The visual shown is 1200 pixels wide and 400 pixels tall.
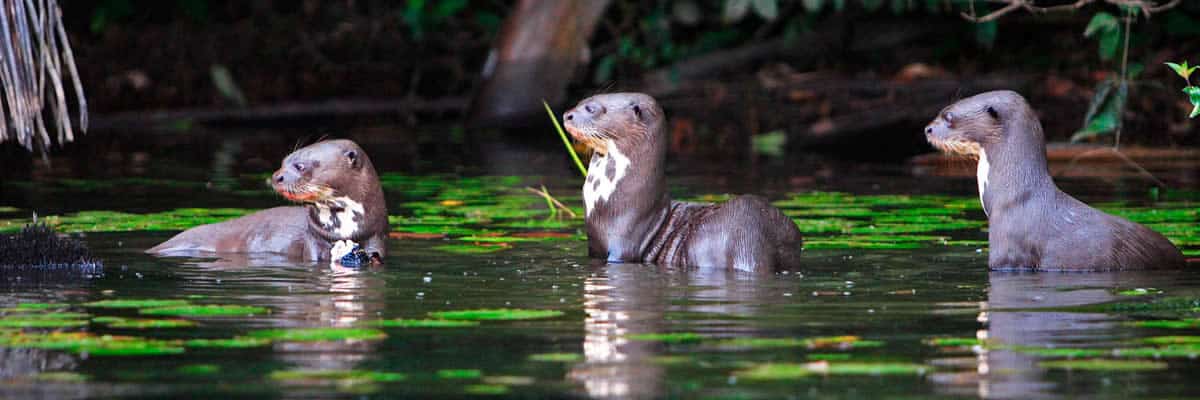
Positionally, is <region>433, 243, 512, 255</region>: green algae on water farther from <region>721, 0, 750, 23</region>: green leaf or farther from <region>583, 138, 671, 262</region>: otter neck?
<region>721, 0, 750, 23</region>: green leaf

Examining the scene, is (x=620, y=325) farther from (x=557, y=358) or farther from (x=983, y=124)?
(x=983, y=124)

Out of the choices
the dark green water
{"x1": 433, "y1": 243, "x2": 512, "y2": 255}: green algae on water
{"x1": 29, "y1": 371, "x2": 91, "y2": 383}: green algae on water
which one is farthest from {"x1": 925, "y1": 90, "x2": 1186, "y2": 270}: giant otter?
{"x1": 29, "y1": 371, "x2": 91, "y2": 383}: green algae on water

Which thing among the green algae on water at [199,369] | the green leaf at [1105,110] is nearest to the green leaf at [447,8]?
the green leaf at [1105,110]

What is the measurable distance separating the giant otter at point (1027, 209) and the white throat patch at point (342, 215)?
2.56 m

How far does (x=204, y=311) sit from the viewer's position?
707 centimetres

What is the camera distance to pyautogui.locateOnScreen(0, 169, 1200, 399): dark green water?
18.0 ft

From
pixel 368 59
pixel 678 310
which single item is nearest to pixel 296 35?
pixel 368 59

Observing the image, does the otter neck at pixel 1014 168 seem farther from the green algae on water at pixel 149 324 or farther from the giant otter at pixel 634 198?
the green algae on water at pixel 149 324

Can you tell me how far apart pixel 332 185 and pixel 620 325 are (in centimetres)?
280

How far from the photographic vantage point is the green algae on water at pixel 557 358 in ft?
19.5

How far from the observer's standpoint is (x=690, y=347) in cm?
622

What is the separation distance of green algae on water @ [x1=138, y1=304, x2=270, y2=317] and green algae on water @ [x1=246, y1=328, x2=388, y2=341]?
494 millimetres

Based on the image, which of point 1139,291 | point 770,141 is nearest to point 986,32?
point 770,141

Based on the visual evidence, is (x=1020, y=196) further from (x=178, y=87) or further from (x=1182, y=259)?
(x=178, y=87)
